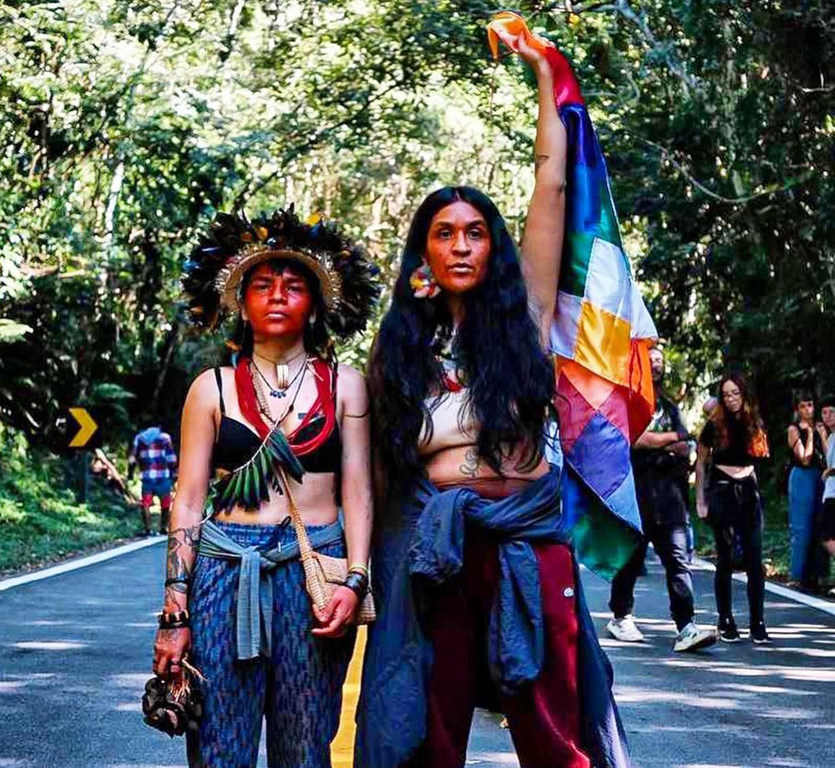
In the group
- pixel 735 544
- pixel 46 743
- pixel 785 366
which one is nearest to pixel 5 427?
pixel 785 366

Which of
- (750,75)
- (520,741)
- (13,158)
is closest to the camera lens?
(520,741)

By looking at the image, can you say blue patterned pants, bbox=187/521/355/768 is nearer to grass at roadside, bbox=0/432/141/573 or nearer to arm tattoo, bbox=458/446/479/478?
arm tattoo, bbox=458/446/479/478

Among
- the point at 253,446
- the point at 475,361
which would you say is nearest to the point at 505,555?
the point at 475,361

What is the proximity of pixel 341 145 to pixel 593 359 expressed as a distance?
78.9 ft

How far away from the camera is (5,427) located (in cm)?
2703

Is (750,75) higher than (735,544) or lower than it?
higher

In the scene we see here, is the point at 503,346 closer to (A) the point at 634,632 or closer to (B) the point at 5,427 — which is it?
(A) the point at 634,632

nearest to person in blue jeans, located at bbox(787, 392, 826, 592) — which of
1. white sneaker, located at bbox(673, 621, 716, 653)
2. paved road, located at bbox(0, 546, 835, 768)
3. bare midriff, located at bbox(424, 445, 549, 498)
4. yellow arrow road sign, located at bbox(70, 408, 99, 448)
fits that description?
paved road, located at bbox(0, 546, 835, 768)

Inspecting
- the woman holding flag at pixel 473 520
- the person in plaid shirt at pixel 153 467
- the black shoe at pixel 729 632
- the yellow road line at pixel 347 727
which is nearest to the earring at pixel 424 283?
the woman holding flag at pixel 473 520

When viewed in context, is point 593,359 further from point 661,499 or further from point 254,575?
point 661,499

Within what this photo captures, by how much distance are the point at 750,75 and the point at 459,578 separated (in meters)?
14.8

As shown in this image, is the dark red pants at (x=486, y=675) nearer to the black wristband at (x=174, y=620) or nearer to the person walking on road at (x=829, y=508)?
the black wristband at (x=174, y=620)

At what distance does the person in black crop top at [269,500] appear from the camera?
450 cm

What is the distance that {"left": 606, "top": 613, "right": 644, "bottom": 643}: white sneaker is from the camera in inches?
448
